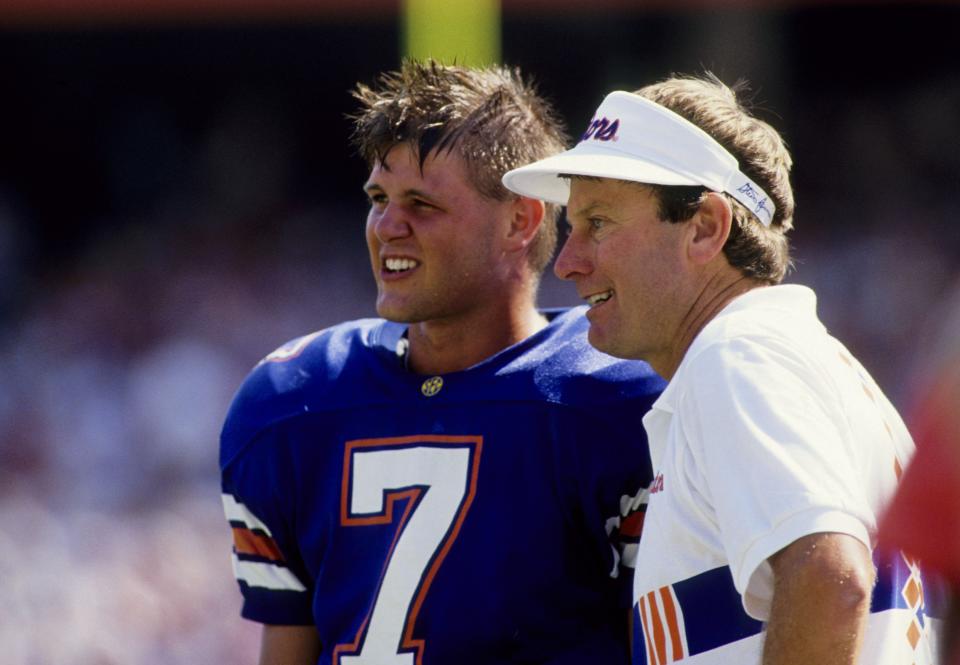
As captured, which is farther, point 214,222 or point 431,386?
point 214,222

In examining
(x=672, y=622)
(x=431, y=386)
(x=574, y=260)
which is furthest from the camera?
(x=431, y=386)

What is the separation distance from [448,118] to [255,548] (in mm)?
936

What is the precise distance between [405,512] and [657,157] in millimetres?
824

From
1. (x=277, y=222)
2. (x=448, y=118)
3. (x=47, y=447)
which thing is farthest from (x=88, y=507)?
(x=448, y=118)

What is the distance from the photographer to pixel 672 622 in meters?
2.05

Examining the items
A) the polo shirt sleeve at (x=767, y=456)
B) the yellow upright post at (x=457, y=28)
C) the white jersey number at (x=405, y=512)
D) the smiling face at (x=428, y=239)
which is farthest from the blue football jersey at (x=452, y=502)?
the yellow upright post at (x=457, y=28)

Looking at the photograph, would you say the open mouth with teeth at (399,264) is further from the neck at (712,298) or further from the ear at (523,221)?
the neck at (712,298)

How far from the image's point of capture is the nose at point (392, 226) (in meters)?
2.75

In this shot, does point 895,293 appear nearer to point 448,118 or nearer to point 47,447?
point 47,447

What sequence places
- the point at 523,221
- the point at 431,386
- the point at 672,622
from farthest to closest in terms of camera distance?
the point at 523,221, the point at 431,386, the point at 672,622

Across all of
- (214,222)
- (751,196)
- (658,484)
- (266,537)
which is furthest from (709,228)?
(214,222)

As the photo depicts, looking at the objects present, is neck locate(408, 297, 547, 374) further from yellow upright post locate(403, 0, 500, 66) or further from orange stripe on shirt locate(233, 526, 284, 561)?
yellow upright post locate(403, 0, 500, 66)

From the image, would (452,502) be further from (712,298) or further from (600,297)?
(712,298)

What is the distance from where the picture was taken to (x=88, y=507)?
733 cm
